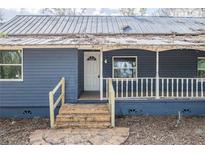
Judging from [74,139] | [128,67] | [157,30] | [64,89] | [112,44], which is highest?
[157,30]

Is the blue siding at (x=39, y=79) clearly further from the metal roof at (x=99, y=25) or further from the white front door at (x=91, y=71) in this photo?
the metal roof at (x=99, y=25)

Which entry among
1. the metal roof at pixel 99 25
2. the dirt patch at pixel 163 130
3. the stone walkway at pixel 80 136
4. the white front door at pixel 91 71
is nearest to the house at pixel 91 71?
the white front door at pixel 91 71

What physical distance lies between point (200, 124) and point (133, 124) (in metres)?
2.39

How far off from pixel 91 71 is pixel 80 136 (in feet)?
18.7

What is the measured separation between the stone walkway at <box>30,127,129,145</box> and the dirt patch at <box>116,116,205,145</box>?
0.35m

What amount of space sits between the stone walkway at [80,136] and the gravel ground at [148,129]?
25 cm

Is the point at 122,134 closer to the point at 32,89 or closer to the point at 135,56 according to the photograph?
the point at 32,89

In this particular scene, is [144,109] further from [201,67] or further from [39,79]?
[201,67]

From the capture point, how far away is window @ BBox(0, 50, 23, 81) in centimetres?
1081

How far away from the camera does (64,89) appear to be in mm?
10688

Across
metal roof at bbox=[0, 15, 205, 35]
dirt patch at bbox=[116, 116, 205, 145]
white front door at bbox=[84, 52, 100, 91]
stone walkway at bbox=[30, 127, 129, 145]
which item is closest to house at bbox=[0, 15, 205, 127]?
white front door at bbox=[84, 52, 100, 91]

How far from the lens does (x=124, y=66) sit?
519 inches

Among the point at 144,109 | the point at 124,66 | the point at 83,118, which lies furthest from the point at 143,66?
the point at 83,118
